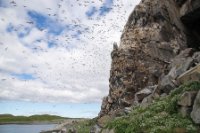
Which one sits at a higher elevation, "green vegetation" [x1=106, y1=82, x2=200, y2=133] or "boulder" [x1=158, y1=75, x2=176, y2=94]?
"boulder" [x1=158, y1=75, x2=176, y2=94]

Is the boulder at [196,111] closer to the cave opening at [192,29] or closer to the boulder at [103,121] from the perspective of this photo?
the boulder at [103,121]

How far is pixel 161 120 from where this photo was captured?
95.3 feet

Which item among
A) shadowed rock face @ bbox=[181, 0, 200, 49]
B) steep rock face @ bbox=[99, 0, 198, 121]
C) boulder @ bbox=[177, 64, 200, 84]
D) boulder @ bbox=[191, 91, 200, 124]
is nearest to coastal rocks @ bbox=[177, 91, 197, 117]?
boulder @ bbox=[191, 91, 200, 124]

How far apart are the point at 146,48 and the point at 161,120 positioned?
110ft

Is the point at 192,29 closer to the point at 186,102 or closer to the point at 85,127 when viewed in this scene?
the point at 85,127

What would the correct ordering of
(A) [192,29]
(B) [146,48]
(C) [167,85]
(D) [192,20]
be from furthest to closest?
(B) [146,48] < (A) [192,29] < (D) [192,20] < (C) [167,85]

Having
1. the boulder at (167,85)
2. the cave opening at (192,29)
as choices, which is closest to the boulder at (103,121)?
the boulder at (167,85)

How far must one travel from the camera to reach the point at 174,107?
1205 inches

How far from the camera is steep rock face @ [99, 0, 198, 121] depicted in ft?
195

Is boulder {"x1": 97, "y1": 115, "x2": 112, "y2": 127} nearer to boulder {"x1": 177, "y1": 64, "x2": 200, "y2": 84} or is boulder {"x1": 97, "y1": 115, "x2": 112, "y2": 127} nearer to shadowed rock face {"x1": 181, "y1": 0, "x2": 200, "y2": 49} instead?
boulder {"x1": 177, "y1": 64, "x2": 200, "y2": 84}

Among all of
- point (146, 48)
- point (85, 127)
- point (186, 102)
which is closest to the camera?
point (186, 102)

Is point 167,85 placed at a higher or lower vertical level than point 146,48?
lower

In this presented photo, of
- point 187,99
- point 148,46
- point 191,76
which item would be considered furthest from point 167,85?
point 148,46

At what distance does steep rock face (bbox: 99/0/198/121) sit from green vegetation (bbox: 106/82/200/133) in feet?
82.2
